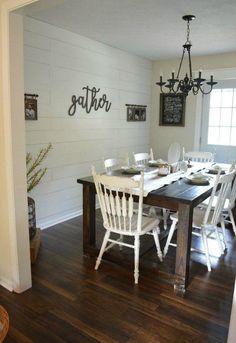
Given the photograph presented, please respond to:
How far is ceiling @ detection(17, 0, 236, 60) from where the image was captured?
9.16ft

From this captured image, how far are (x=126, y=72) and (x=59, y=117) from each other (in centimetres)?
168

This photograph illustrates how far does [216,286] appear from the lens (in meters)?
2.56

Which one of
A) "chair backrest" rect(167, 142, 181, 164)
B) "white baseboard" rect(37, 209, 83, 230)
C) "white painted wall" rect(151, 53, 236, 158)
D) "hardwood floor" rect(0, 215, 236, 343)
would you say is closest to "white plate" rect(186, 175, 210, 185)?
"chair backrest" rect(167, 142, 181, 164)

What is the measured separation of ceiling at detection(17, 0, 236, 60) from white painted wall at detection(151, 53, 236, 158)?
0.97ft

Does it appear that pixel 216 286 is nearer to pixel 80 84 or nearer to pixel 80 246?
pixel 80 246

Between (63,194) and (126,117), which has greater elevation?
(126,117)

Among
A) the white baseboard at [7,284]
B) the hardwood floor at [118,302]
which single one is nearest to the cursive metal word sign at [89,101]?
the hardwood floor at [118,302]

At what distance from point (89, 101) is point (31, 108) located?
3.37ft

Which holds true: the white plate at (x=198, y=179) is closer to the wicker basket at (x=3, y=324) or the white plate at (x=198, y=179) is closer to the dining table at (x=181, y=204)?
the dining table at (x=181, y=204)

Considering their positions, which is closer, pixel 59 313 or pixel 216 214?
pixel 59 313

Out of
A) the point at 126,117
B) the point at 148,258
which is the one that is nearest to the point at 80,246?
the point at 148,258

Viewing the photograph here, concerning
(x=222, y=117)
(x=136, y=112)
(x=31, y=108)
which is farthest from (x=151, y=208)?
(x=222, y=117)

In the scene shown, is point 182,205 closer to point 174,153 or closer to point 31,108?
point 174,153

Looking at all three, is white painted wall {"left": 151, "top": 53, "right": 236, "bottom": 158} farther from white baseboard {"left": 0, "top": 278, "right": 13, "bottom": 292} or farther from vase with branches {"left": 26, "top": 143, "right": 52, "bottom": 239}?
white baseboard {"left": 0, "top": 278, "right": 13, "bottom": 292}
